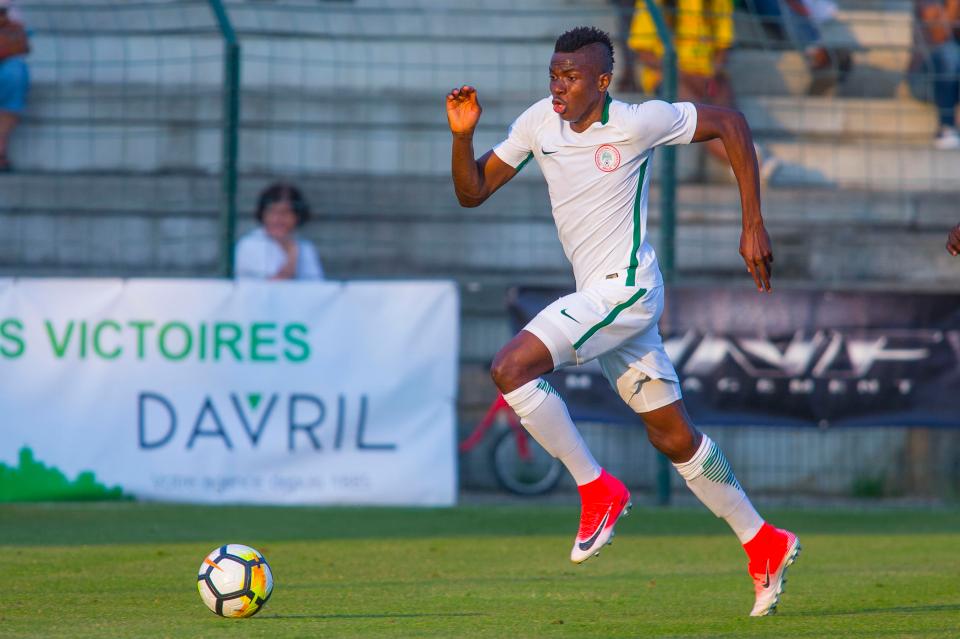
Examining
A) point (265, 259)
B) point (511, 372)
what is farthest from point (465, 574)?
point (265, 259)

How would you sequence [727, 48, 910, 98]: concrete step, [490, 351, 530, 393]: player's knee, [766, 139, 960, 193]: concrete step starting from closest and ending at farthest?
[490, 351, 530, 393]: player's knee, [766, 139, 960, 193]: concrete step, [727, 48, 910, 98]: concrete step

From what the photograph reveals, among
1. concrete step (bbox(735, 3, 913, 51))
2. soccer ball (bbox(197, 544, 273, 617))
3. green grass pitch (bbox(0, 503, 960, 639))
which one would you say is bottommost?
green grass pitch (bbox(0, 503, 960, 639))

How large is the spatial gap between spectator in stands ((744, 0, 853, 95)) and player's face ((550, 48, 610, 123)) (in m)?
6.31

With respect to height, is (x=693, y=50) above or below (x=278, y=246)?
above

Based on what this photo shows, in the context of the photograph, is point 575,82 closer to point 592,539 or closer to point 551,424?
point 551,424

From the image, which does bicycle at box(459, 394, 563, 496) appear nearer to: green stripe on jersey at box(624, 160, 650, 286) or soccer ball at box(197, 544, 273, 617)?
green stripe on jersey at box(624, 160, 650, 286)

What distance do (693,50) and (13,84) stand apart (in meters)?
5.61

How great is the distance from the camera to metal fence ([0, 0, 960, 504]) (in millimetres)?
11906

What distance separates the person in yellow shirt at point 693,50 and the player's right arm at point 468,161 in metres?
6.03

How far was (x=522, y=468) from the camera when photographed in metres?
10.8

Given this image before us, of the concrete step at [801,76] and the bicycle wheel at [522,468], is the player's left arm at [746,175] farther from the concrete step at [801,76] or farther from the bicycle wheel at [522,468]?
the concrete step at [801,76]

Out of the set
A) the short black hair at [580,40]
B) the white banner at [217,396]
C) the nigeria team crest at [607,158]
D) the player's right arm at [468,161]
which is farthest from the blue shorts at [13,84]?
the nigeria team crest at [607,158]

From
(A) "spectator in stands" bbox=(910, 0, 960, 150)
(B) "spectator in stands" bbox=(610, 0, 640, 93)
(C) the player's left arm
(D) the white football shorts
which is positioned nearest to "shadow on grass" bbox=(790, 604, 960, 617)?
(D) the white football shorts

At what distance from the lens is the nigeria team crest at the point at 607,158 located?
5.86 m
